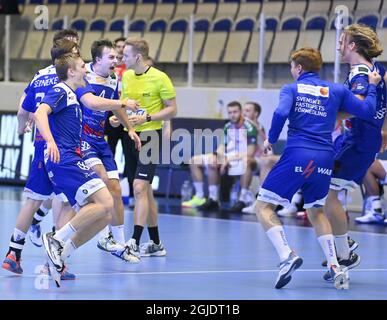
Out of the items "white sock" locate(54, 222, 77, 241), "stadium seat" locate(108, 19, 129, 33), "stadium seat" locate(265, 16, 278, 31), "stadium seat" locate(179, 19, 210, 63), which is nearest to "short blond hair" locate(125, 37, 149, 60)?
"white sock" locate(54, 222, 77, 241)

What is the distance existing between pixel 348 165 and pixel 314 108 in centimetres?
98

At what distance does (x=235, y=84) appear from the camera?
17656 mm

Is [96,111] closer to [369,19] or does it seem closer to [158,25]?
[369,19]

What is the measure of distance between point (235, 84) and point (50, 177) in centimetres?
990

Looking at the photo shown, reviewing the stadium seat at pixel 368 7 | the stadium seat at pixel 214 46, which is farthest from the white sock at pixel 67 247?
the stadium seat at pixel 214 46

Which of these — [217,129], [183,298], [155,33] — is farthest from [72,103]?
[155,33]

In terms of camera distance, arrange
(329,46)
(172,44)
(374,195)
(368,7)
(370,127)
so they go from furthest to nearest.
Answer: (172,44)
(368,7)
(329,46)
(374,195)
(370,127)

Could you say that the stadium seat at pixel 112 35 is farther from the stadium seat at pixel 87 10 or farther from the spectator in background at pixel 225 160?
the spectator in background at pixel 225 160

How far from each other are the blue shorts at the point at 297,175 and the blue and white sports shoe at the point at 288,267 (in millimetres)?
484

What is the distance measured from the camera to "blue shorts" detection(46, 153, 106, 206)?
7.91m

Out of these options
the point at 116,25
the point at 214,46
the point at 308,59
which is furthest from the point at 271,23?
the point at 308,59

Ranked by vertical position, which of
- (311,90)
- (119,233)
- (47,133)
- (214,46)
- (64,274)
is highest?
(214,46)

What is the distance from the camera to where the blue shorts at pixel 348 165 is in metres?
8.81

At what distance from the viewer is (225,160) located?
51.1 ft
